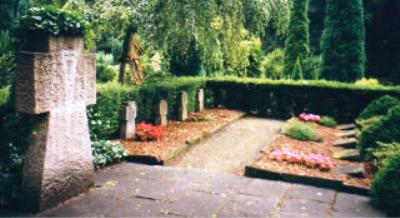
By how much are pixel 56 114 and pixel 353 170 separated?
4.83 meters

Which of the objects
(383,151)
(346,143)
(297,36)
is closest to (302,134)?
(346,143)

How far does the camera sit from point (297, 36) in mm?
20703

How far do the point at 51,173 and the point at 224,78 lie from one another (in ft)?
32.8

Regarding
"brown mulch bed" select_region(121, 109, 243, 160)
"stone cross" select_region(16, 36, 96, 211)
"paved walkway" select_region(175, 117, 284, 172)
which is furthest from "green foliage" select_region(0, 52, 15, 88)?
"paved walkway" select_region(175, 117, 284, 172)

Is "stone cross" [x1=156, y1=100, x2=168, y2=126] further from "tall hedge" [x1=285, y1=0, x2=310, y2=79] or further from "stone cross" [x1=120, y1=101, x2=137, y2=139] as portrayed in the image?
"tall hedge" [x1=285, y1=0, x2=310, y2=79]

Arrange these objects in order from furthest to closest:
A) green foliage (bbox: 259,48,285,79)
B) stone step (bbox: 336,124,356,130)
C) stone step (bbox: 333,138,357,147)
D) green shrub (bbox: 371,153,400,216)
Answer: green foliage (bbox: 259,48,285,79)
stone step (bbox: 336,124,356,130)
stone step (bbox: 333,138,357,147)
green shrub (bbox: 371,153,400,216)

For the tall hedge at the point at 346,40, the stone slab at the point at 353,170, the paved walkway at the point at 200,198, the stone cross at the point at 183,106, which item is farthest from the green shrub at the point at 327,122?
the tall hedge at the point at 346,40

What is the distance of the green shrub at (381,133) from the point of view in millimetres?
7094

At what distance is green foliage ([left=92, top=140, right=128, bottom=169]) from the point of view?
6.80m

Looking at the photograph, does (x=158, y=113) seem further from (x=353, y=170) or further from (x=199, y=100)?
(x=353, y=170)

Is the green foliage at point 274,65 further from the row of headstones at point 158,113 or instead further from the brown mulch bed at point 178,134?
the row of headstones at point 158,113

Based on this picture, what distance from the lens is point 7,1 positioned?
718 cm

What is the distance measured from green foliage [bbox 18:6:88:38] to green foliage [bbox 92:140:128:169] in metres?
2.38

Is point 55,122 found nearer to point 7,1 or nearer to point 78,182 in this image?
point 78,182
